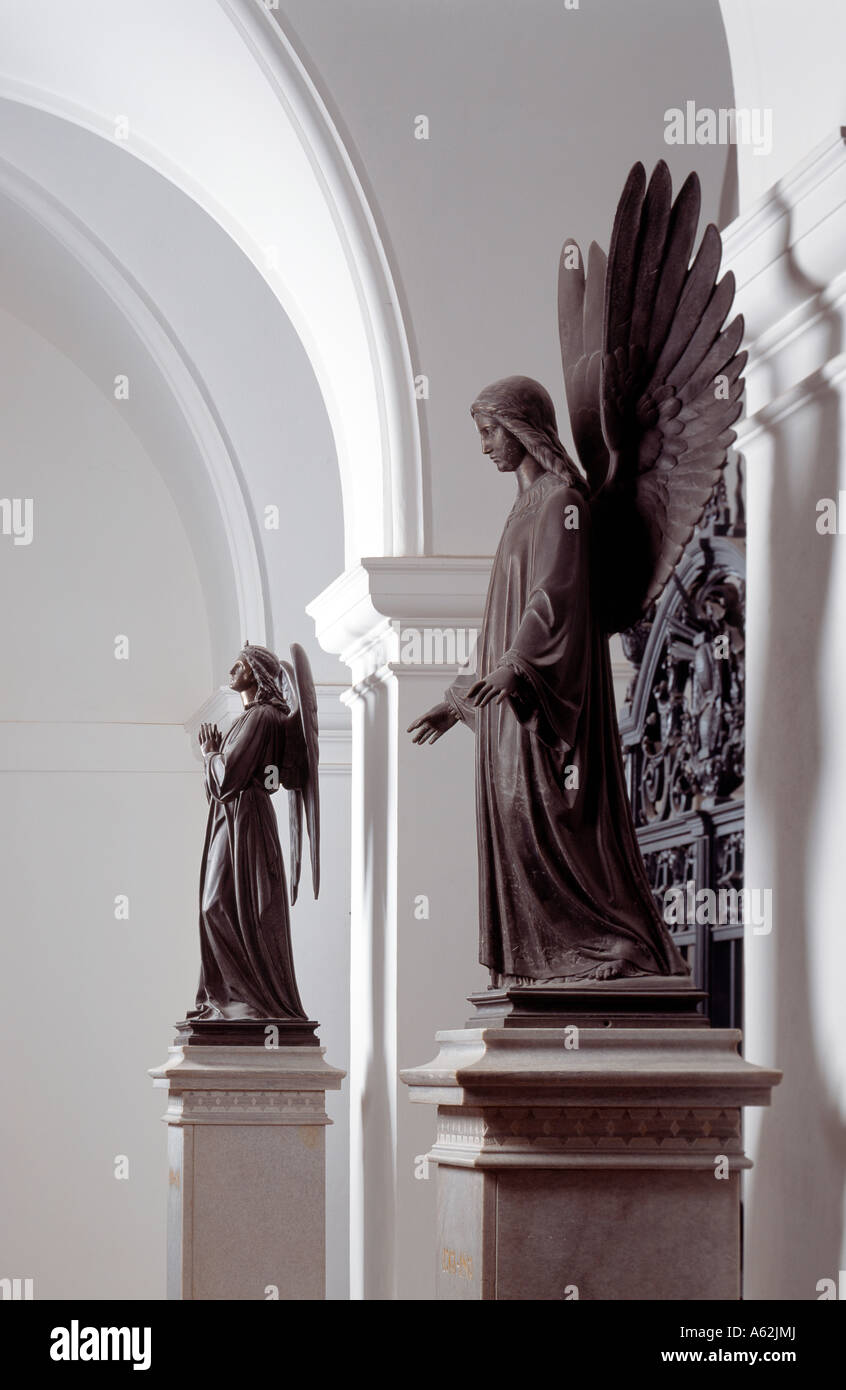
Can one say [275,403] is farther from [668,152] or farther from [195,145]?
[668,152]

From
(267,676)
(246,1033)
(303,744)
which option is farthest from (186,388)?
(246,1033)

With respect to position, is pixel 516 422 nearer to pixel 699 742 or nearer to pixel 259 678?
pixel 699 742

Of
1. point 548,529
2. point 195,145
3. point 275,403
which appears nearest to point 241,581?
point 275,403

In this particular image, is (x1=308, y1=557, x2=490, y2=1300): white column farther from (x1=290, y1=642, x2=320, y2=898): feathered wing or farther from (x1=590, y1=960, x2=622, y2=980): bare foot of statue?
(x1=590, y1=960, x2=622, y2=980): bare foot of statue

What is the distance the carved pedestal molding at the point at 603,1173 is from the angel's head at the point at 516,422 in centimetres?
134

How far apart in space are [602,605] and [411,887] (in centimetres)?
283

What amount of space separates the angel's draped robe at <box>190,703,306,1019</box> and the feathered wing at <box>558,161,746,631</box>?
Result: 395cm

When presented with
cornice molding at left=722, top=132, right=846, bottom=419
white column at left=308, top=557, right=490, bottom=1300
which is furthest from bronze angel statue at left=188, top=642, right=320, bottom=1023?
cornice molding at left=722, top=132, right=846, bottom=419

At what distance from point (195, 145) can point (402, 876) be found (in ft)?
10.6

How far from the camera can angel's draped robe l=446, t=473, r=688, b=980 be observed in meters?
4.35

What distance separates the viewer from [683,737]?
8359 millimetres

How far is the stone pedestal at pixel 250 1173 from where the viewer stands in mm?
8164

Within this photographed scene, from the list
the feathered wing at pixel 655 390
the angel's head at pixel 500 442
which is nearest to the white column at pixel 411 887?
the angel's head at pixel 500 442

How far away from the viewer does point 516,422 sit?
15.4 ft
